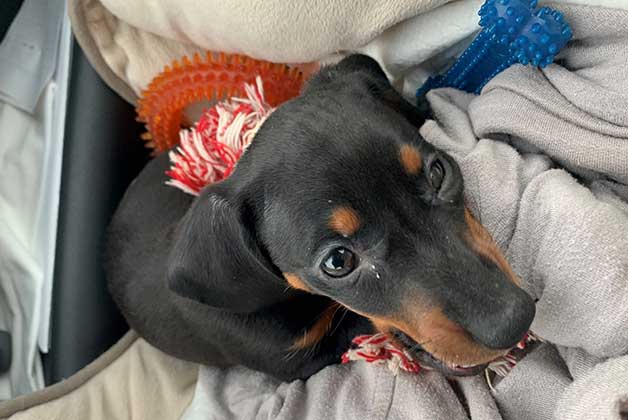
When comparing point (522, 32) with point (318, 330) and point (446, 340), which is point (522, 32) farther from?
point (318, 330)

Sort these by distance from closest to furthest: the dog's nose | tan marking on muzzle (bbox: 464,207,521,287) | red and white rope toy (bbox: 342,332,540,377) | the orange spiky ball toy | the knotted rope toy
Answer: the dog's nose → tan marking on muzzle (bbox: 464,207,521,287) → red and white rope toy (bbox: 342,332,540,377) → the knotted rope toy → the orange spiky ball toy

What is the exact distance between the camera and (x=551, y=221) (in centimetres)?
135

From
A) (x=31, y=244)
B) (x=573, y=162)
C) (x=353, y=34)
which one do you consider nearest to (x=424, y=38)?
(x=353, y=34)

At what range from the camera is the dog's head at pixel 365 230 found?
124 cm

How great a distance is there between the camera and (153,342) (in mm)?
2025

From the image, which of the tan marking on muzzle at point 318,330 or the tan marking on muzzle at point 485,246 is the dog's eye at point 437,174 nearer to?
the tan marking on muzzle at point 485,246

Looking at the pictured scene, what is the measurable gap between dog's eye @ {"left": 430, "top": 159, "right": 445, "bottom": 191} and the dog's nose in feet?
0.76

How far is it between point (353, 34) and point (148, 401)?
1.11 meters

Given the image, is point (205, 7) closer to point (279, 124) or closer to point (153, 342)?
point (279, 124)

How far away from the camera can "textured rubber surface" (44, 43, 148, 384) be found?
6.73 feet

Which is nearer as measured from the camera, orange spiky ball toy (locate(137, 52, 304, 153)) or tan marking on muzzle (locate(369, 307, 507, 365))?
tan marking on muzzle (locate(369, 307, 507, 365))

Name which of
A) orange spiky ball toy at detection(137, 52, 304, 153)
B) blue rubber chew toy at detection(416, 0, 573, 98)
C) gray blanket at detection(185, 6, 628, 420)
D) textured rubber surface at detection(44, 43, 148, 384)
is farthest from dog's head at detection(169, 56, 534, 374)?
textured rubber surface at detection(44, 43, 148, 384)

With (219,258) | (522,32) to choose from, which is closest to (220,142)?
(219,258)

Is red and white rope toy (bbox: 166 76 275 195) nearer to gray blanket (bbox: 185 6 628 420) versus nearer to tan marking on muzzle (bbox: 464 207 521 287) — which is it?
gray blanket (bbox: 185 6 628 420)
